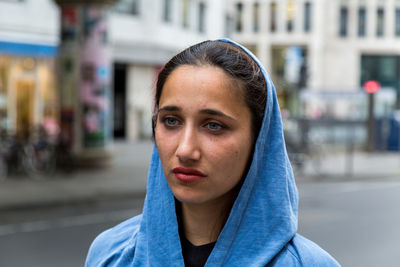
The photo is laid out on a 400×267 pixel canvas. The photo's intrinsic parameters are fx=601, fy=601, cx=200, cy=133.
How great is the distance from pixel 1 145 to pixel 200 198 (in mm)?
13593

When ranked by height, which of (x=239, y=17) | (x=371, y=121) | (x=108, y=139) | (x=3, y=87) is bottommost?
(x=108, y=139)

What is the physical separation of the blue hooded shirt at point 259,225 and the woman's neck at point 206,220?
0.16 feet

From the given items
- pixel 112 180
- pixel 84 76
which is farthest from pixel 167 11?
pixel 112 180

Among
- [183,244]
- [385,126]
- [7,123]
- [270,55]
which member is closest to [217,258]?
[183,244]

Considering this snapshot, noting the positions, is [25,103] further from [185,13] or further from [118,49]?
[185,13]

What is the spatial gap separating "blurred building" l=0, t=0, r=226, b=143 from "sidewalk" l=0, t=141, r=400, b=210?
2.70 metres

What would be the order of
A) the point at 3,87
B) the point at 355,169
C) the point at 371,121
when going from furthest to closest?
the point at 371,121, the point at 3,87, the point at 355,169

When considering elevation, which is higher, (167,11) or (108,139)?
(167,11)

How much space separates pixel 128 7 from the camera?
2731cm

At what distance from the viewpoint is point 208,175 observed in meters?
1.34

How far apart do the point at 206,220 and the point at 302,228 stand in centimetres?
788

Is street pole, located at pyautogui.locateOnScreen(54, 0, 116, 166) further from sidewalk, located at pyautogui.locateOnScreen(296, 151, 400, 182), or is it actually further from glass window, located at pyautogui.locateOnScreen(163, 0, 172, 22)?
glass window, located at pyautogui.locateOnScreen(163, 0, 172, 22)

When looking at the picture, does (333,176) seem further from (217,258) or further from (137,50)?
(217,258)

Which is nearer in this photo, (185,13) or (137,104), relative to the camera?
(137,104)
